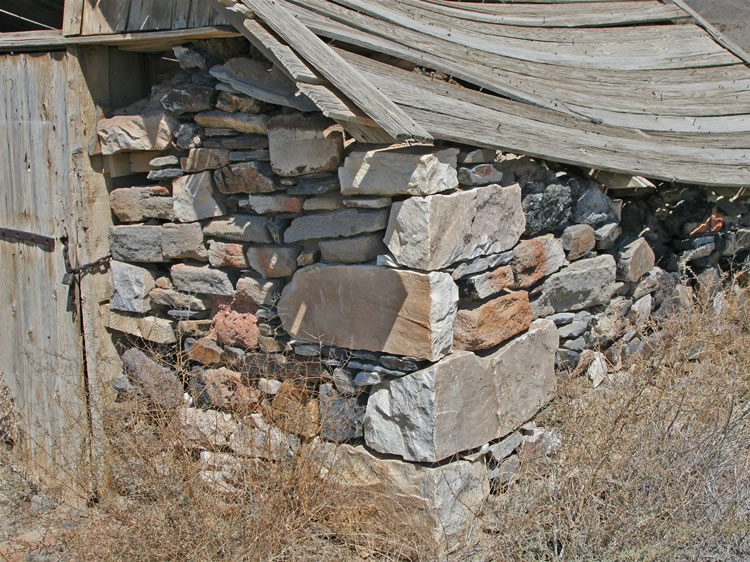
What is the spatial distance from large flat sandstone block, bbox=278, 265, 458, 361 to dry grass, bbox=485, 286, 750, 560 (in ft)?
2.67

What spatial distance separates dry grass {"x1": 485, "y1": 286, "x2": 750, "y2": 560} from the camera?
10.5 feet

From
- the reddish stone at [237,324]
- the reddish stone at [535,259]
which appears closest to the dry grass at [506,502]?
the reddish stone at [237,324]

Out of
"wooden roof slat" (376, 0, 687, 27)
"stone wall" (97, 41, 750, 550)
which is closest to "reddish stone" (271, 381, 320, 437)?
"stone wall" (97, 41, 750, 550)

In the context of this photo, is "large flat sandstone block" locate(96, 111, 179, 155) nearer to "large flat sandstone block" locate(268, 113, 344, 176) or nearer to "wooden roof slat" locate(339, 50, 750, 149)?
"large flat sandstone block" locate(268, 113, 344, 176)

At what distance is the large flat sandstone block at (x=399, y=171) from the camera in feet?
10.6

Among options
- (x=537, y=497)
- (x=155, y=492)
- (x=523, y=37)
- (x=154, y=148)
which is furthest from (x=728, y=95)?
(x=155, y=492)

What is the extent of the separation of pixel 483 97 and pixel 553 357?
143 cm

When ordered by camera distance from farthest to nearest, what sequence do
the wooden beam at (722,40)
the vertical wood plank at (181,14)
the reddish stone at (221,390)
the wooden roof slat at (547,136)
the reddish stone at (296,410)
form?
the wooden beam at (722,40), the reddish stone at (221,390), the vertical wood plank at (181,14), the reddish stone at (296,410), the wooden roof slat at (547,136)

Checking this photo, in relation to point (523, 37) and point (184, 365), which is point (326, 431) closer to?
point (184, 365)

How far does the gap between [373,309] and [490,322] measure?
580 millimetres

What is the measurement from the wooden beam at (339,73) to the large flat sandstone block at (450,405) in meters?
1.05

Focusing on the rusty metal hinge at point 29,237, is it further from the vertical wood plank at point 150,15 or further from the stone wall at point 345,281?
the vertical wood plank at point 150,15

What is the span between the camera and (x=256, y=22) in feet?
11.1

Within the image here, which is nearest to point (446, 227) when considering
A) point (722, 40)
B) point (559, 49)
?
point (559, 49)
